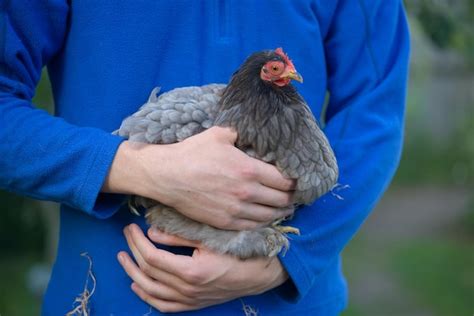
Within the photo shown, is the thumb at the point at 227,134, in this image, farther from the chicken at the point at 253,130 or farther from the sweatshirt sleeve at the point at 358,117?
the sweatshirt sleeve at the point at 358,117

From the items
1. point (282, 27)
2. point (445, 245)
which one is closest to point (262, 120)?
point (282, 27)

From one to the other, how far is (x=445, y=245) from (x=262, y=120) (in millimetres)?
4504

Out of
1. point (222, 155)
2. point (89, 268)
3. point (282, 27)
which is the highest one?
point (282, 27)

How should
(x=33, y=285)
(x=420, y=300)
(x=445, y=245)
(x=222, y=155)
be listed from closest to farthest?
(x=222, y=155), (x=33, y=285), (x=420, y=300), (x=445, y=245)

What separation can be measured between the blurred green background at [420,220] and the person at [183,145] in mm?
1280

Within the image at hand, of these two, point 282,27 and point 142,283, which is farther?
point 282,27

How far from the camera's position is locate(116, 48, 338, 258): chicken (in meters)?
1.28

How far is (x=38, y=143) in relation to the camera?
1.24 meters

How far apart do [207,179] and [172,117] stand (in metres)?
0.17

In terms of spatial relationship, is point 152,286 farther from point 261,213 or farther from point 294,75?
point 294,75

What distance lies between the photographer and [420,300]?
439 cm

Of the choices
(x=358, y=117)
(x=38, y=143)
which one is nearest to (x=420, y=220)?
(x=358, y=117)

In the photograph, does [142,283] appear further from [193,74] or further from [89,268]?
[193,74]

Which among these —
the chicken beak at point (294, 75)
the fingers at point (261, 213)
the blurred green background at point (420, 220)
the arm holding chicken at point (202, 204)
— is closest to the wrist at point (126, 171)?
the arm holding chicken at point (202, 204)
